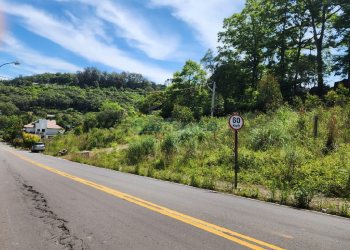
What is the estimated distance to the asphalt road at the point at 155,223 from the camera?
614 centimetres

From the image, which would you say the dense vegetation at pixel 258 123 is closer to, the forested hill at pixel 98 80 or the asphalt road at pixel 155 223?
the asphalt road at pixel 155 223

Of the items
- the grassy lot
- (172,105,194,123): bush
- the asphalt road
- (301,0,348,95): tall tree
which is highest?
(301,0,348,95): tall tree

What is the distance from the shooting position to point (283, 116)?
985 inches

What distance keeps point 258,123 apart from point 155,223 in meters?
19.2

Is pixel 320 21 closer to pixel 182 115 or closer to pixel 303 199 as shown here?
pixel 182 115

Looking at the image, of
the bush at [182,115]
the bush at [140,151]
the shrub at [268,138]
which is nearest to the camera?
the shrub at [268,138]

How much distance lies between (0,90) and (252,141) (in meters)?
139

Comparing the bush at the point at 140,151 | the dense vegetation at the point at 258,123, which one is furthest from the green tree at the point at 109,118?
the bush at the point at 140,151

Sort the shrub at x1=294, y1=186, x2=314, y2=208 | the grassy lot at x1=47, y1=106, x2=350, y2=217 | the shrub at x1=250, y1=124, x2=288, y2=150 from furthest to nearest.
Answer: the shrub at x1=250, y1=124, x2=288, y2=150
the grassy lot at x1=47, y1=106, x2=350, y2=217
the shrub at x1=294, y1=186, x2=314, y2=208

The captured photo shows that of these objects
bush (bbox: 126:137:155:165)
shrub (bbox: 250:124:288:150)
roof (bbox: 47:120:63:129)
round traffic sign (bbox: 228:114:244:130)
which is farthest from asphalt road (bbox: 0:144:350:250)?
roof (bbox: 47:120:63:129)

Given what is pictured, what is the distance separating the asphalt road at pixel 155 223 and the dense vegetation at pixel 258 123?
225 cm

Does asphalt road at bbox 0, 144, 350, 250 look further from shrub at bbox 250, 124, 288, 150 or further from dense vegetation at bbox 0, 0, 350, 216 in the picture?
shrub at bbox 250, 124, 288, 150

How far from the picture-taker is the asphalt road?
6145 millimetres

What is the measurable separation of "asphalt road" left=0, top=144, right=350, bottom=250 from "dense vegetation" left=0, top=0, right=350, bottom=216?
2246 millimetres
